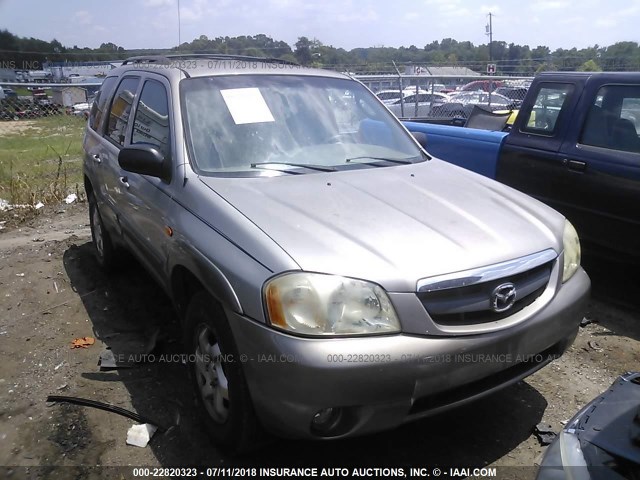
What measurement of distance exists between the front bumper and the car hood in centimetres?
28

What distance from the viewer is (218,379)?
2594 mm

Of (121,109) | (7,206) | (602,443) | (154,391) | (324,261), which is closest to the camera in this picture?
(602,443)

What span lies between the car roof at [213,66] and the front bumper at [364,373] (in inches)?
73.6

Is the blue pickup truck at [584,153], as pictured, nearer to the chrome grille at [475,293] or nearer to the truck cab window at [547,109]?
→ the truck cab window at [547,109]

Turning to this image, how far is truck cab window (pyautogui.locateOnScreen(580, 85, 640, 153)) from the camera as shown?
14.2 ft

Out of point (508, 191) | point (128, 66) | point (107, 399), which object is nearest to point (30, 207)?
point (128, 66)

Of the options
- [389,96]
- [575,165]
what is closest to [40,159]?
[389,96]

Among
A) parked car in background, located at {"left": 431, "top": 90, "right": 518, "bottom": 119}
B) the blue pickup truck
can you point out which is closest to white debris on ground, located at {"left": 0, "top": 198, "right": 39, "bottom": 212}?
the blue pickup truck

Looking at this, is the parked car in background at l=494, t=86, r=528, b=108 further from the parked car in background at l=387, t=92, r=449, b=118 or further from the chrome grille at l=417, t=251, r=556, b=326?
the chrome grille at l=417, t=251, r=556, b=326

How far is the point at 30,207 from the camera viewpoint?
24.6ft

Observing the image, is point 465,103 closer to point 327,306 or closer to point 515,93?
point 515,93

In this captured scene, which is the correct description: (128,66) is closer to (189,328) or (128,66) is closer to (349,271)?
(189,328)

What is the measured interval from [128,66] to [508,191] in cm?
318

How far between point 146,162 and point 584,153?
343 cm
